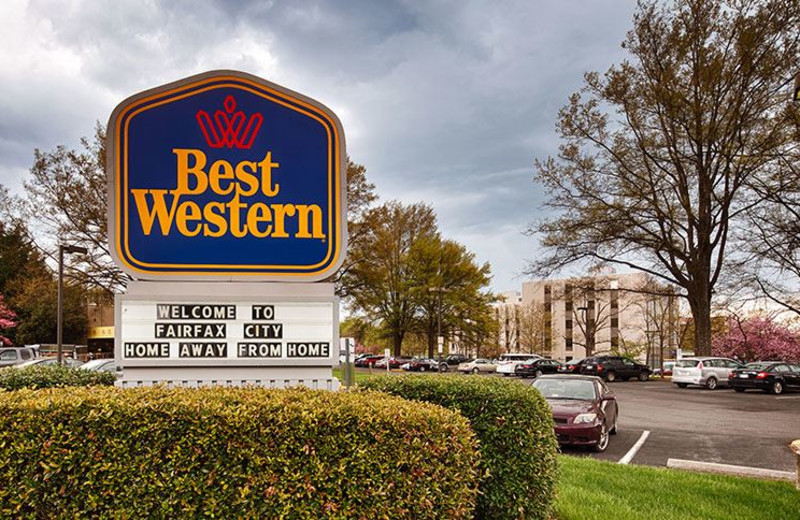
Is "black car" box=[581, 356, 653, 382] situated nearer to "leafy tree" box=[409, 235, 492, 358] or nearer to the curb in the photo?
"leafy tree" box=[409, 235, 492, 358]

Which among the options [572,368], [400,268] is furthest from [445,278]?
[572,368]

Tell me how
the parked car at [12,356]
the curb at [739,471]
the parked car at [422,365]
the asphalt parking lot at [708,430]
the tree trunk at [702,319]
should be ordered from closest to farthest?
the curb at [739,471], the asphalt parking lot at [708,430], the parked car at [12,356], the tree trunk at [702,319], the parked car at [422,365]

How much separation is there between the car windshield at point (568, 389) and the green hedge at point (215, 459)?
9086mm

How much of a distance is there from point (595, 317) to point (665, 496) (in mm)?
80306

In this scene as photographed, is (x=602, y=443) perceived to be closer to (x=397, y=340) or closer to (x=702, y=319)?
(x=702, y=319)

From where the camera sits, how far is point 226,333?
18.6ft

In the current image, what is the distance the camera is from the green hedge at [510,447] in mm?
4988

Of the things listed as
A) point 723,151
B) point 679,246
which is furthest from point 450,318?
point 723,151

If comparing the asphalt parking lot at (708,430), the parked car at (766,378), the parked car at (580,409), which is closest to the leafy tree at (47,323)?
the asphalt parking lot at (708,430)

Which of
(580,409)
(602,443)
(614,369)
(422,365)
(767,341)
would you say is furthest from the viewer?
(422,365)

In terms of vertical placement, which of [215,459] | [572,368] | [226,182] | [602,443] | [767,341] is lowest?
[572,368]

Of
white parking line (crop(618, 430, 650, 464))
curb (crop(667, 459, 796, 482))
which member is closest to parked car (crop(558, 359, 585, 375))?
white parking line (crop(618, 430, 650, 464))

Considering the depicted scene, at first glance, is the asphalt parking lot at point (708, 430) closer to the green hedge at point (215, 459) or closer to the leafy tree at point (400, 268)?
the green hedge at point (215, 459)

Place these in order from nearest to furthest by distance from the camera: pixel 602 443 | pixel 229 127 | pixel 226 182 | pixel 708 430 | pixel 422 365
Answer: pixel 226 182 < pixel 229 127 < pixel 602 443 < pixel 708 430 < pixel 422 365
